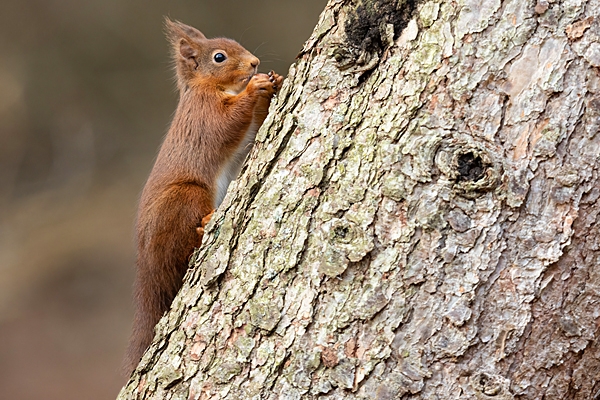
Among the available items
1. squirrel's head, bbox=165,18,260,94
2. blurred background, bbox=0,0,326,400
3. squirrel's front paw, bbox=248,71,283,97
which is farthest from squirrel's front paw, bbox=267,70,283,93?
A: blurred background, bbox=0,0,326,400

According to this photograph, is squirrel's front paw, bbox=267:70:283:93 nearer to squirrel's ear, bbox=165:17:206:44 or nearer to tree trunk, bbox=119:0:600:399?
squirrel's ear, bbox=165:17:206:44

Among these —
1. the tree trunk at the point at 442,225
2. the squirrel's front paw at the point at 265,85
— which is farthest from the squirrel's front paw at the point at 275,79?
the tree trunk at the point at 442,225

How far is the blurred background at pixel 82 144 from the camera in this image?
7.12 metres

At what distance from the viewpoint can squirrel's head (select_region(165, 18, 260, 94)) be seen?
140 inches

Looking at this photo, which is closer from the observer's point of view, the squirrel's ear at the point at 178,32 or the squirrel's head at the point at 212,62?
the squirrel's head at the point at 212,62

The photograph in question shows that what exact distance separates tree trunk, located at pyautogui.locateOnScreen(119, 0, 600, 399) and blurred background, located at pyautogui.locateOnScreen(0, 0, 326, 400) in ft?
18.5

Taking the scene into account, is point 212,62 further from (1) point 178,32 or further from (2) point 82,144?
(2) point 82,144

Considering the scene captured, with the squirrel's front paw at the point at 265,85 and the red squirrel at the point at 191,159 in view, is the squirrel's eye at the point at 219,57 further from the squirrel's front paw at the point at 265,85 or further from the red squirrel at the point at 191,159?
the squirrel's front paw at the point at 265,85

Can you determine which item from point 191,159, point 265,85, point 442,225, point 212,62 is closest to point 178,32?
point 212,62

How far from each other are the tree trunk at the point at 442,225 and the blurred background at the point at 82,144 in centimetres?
563

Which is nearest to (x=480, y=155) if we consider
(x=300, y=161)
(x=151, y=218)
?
(x=300, y=161)

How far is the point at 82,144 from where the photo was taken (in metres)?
7.69

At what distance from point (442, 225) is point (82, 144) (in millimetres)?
6781

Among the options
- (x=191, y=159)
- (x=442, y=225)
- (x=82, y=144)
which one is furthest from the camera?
(x=82, y=144)
